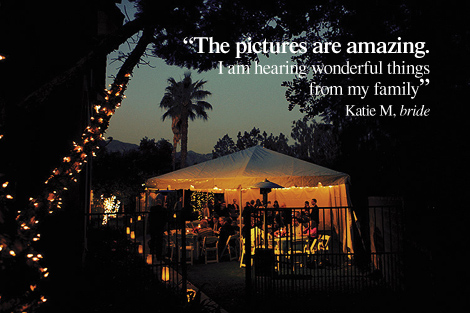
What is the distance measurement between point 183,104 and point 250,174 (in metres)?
28.7

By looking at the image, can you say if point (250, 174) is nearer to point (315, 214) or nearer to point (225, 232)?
point (225, 232)

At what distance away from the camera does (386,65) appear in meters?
7.57

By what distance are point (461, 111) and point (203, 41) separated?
480 centimetres

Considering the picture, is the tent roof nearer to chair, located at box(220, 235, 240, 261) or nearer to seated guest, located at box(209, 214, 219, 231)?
chair, located at box(220, 235, 240, 261)

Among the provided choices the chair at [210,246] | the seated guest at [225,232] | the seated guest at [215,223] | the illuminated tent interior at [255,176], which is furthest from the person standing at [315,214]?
the seated guest at [215,223]

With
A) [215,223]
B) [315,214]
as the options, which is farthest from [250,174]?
[215,223]

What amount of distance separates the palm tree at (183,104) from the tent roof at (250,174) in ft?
84.3

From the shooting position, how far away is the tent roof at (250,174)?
1178 cm

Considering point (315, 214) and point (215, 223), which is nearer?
point (315, 214)

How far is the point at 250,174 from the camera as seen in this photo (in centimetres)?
1196

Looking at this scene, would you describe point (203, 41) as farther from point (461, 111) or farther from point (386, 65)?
Answer: point (461, 111)

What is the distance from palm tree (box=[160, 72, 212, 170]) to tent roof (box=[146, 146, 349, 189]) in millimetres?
25702

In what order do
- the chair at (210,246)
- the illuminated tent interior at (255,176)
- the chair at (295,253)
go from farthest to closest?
the chair at (210,246) → the illuminated tent interior at (255,176) → the chair at (295,253)

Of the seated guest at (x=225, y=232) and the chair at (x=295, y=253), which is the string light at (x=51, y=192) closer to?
the chair at (x=295, y=253)
